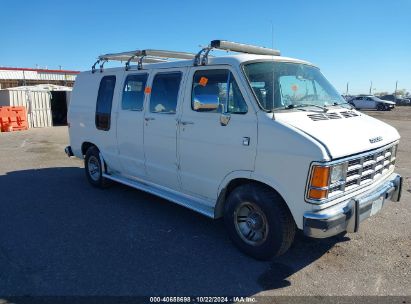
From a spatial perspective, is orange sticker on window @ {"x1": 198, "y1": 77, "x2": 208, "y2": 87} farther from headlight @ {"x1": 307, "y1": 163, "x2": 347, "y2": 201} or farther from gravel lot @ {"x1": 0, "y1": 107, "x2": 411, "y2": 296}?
gravel lot @ {"x1": 0, "y1": 107, "x2": 411, "y2": 296}

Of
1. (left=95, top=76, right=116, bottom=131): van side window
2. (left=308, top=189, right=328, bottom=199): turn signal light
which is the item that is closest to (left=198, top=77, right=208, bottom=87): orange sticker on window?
(left=308, top=189, right=328, bottom=199): turn signal light

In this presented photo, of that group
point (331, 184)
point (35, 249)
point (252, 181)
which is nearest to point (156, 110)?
point (252, 181)

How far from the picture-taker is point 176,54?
20.6 ft

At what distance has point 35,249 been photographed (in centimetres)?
438

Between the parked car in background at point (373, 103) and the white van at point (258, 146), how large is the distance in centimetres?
3682

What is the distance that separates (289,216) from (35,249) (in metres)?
3.06

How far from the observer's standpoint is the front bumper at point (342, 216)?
345 centimetres

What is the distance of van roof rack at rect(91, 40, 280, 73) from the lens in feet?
14.9

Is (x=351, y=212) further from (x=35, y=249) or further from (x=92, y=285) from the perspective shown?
(x=35, y=249)

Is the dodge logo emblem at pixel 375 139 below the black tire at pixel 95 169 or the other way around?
the other way around

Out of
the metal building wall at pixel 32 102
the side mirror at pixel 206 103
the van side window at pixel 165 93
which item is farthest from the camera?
the metal building wall at pixel 32 102

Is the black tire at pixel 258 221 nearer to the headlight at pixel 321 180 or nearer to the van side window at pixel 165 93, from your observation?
the headlight at pixel 321 180

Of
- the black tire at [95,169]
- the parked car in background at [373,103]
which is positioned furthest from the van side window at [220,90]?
the parked car in background at [373,103]

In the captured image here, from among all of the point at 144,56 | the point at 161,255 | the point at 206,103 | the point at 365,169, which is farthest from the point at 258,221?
the point at 144,56
